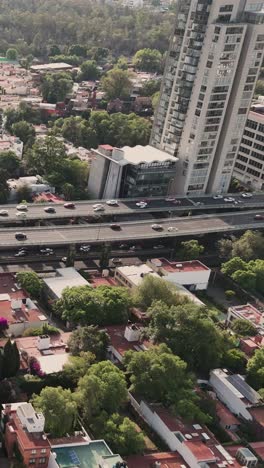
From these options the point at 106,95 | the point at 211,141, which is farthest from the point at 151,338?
the point at 106,95

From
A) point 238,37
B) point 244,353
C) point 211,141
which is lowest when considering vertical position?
point 244,353

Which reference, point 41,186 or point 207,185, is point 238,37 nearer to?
point 207,185

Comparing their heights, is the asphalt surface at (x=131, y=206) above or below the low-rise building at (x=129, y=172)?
below

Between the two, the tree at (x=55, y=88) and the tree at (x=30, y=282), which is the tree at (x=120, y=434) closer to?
the tree at (x=30, y=282)

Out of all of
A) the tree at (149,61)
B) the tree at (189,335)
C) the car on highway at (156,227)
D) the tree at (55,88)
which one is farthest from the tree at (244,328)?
the tree at (149,61)

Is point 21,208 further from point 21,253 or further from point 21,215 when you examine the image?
point 21,253

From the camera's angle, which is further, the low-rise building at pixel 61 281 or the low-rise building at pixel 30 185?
the low-rise building at pixel 30 185
